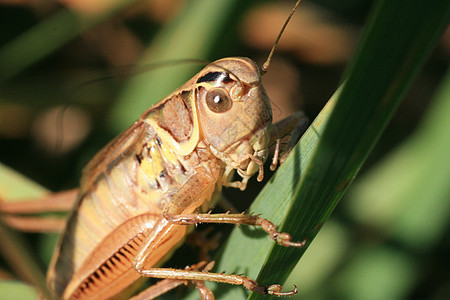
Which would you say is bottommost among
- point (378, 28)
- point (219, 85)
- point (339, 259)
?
point (339, 259)

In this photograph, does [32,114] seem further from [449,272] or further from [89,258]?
[449,272]

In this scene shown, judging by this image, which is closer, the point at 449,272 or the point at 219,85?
the point at 219,85

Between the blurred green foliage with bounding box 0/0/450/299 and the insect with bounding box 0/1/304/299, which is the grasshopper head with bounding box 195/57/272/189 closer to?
the insect with bounding box 0/1/304/299

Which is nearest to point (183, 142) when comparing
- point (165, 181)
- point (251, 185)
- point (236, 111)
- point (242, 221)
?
point (165, 181)

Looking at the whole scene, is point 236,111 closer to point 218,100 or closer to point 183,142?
point 218,100

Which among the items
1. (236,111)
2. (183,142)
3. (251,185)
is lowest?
(251,185)

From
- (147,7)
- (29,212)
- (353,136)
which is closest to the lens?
(353,136)

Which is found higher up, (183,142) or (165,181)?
(183,142)

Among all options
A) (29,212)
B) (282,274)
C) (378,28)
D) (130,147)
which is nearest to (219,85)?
(130,147)
